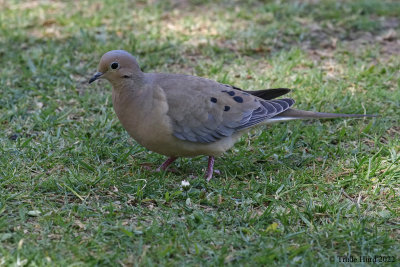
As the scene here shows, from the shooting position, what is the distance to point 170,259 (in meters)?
3.27

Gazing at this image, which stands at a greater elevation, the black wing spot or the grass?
the black wing spot

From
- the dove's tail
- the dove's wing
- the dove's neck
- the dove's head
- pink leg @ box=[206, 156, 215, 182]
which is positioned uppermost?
the dove's head

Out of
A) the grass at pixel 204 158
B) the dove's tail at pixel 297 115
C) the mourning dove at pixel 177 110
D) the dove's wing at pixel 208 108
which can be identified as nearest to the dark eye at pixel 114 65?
the mourning dove at pixel 177 110

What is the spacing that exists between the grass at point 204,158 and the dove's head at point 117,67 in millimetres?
722

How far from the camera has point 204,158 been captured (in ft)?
16.2

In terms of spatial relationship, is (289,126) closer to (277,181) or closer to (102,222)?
(277,181)

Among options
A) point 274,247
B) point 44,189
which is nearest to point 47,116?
point 44,189

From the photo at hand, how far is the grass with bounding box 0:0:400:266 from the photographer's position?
11.3ft

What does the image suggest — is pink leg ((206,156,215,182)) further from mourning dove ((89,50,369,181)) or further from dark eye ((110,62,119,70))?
dark eye ((110,62,119,70))

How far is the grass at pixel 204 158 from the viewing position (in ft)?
11.3

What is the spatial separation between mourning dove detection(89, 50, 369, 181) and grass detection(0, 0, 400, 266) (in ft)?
0.96

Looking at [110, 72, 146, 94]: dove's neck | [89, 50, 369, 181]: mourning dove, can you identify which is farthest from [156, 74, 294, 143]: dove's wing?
[110, 72, 146, 94]: dove's neck

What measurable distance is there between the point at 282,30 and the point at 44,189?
4314 mm

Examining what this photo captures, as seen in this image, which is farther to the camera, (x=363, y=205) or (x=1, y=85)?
(x=1, y=85)
